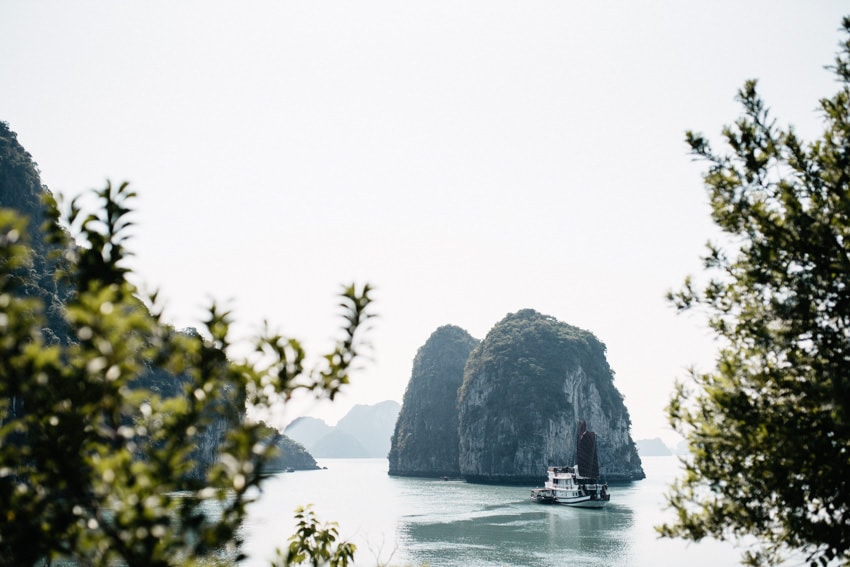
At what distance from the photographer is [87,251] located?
3.57 m

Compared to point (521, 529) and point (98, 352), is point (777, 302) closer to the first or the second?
point (98, 352)

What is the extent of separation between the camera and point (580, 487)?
86375 millimetres

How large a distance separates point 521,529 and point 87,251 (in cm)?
6089

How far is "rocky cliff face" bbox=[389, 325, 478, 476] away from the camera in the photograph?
18050 cm

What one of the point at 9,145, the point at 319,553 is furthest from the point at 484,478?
the point at 319,553

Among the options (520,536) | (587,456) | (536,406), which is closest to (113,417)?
(520,536)

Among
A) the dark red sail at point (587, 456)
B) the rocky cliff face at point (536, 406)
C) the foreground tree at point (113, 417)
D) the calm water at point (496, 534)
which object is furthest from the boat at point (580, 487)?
the foreground tree at point (113, 417)

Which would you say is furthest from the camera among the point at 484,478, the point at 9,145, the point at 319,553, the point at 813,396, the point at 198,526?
the point at 484,478

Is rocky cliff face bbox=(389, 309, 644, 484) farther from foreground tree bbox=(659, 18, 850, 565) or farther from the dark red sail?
foreground tree bbox=(659, 18, 850, 565)

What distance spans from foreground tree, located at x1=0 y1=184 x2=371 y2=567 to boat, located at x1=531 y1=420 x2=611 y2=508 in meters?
85.6

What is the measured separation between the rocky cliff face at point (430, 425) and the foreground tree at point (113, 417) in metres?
178

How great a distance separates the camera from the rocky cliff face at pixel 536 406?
446ft

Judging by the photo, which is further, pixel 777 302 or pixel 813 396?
pixel 777 302

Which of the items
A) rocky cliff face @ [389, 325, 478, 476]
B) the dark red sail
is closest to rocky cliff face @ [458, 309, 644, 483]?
rocky cliff face @ [389, 325, 478, 476]
